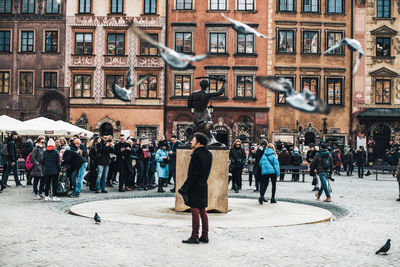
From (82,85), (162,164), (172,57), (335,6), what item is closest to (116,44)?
(82,85)

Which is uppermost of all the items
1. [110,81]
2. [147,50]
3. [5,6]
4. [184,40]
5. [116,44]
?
[5,6]

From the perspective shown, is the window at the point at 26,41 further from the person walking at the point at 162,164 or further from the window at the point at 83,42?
the person walking at the point at 162,164

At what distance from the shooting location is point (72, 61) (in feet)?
120

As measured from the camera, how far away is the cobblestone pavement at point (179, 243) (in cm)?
675

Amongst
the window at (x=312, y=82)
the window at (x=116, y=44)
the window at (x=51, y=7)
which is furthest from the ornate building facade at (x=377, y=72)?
the window at (x=51, y=7)

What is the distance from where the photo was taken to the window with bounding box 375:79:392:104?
3659 cm

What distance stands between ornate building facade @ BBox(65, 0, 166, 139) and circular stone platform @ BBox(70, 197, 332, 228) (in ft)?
73.4

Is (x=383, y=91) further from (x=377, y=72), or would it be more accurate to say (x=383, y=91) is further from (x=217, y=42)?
(x=217, y=42)

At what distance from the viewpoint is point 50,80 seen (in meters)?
36.7

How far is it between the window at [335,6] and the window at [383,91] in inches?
237

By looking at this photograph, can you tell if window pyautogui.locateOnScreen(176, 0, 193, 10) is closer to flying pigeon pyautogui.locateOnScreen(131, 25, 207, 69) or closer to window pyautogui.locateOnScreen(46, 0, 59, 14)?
window pyautogui.locateOnScreen(46, 0, 59, 14)

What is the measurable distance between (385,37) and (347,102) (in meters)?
5.62

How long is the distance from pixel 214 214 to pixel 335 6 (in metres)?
29.4

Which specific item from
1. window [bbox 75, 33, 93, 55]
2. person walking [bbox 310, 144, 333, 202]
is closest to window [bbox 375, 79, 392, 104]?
window [bbox 75, 33, 93, 55]
